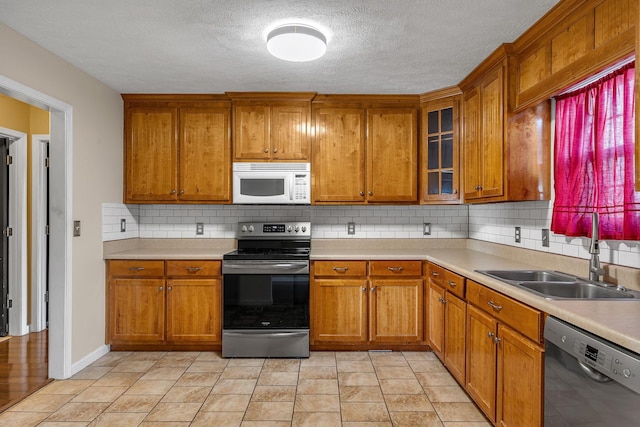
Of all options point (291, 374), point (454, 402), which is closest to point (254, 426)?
point (291, 374)

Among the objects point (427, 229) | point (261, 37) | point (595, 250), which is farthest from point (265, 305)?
point (595, 250)

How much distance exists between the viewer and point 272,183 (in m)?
3.46

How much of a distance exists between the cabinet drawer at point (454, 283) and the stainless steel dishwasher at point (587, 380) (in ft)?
3.06

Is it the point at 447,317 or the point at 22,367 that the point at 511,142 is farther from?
the point at 22,367

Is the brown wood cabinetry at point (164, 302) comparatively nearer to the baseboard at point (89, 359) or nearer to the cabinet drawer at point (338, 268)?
the baseboard at point (89, 359)

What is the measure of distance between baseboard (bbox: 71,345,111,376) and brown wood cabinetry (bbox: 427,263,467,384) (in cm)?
277

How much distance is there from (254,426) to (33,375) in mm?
1854

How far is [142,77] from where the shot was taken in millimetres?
3086

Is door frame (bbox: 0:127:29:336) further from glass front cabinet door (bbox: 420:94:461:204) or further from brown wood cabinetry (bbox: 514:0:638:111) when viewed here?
brown wood cabinetry (bbox: 514:0:638:111)

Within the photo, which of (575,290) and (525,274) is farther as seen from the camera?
(525,274)

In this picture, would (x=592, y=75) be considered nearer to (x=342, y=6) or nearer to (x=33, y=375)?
(x=342, y=6)

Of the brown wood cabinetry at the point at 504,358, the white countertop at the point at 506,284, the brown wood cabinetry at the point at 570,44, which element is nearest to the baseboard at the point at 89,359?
the white countertop at the point at 506,284

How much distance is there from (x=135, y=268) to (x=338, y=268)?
68.6 inches

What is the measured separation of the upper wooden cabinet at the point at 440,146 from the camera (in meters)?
3.33
